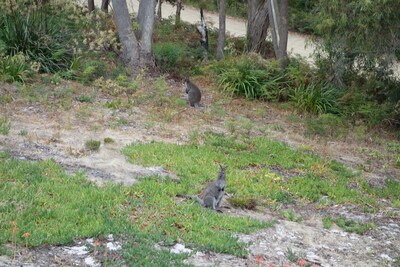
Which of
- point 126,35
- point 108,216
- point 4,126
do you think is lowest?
point 108,216

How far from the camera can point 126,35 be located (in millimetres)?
19219

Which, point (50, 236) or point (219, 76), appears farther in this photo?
point (219, 76)

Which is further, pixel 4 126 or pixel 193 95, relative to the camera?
pixel 193 95

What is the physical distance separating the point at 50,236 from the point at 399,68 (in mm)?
13417

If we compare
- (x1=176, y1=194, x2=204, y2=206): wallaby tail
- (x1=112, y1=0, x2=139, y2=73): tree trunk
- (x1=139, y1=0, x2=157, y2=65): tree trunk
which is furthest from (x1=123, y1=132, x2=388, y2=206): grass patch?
(x1=139, y1=0, x2=157, y2=65): tree trunk

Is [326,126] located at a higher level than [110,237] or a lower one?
lower

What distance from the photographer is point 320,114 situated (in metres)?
17.9

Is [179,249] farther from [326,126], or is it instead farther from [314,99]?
[314,99]

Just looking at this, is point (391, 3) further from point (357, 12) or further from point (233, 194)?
point (233, 194)

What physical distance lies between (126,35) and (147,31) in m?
0.75

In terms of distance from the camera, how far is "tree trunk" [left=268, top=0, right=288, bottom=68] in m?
20.2

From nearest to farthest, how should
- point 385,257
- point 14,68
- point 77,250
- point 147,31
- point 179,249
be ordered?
point 77,250 → point 179,249 → point 385,257 → point 14,68 → point 147,31

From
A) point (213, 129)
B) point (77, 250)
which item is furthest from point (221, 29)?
point (77, 250)

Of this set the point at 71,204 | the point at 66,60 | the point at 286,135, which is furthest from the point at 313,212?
the point at 66,60
